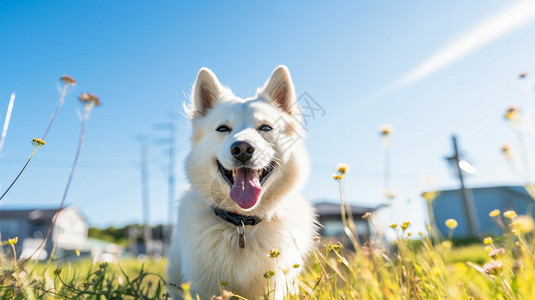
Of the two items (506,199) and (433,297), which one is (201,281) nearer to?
(433,297)

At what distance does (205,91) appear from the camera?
12.7ft

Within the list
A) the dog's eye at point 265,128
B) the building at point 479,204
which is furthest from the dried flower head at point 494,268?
the building at point 479,204

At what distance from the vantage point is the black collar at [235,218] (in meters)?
3.11

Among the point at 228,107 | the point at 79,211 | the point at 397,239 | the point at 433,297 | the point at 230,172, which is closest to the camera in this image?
the point at 433,297

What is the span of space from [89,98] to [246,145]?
4.55 ft

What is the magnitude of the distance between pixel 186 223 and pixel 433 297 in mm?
2152

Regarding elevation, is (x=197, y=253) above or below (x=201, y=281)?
above

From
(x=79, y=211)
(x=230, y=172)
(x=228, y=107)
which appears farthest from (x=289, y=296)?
(x=79, y=211)

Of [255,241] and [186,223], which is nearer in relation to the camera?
[255,241]

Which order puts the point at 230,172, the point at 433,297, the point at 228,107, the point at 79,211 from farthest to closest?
1. the point at 79,211
2. the point at 228,107
3. the point at 230,172
4. the point at 433,297

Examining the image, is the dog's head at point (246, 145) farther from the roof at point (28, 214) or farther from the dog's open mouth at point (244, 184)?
the roof at point (28, 214)

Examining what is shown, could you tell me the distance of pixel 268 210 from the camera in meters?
3.26

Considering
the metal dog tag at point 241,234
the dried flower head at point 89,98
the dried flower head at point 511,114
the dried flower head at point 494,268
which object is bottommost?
the dried flower head at point 494,268

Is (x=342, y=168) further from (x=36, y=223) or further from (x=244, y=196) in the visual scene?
(x=36, y=223)
